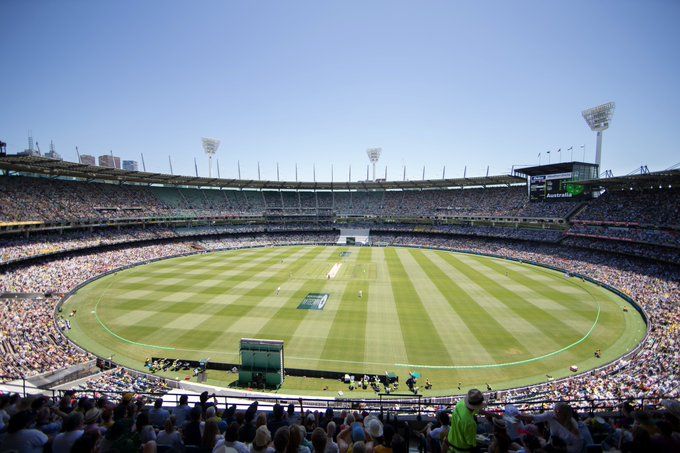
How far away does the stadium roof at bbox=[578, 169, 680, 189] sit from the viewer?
36.6m

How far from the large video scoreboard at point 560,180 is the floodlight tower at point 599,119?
Result: 3227mm

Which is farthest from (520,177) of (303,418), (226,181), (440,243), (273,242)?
(303,418)

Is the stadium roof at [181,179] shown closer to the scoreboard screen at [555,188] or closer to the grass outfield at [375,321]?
the scoreboard screen at [555,188]

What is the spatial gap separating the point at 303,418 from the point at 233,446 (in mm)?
3279

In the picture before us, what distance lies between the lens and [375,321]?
26984 millimetres

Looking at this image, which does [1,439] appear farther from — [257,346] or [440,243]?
[440,243]

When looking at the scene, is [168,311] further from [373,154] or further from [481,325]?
[373,154]

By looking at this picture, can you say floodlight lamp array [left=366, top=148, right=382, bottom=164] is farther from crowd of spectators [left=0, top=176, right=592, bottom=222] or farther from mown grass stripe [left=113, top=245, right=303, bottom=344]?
mown grass stripe [left=113, top=245, right=303, bottom=344]

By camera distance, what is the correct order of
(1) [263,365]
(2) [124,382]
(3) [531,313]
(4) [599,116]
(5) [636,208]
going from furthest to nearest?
1. (4) [599,116]
2. (5) [636,208]
3. (3) [531,313]
4. (1) [263,365]
5. (2) [124,382]

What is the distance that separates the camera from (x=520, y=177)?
210 ft

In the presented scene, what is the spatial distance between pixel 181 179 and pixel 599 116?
7774cm

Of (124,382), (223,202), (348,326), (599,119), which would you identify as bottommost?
(348,326)

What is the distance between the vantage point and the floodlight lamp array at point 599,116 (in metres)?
54.3

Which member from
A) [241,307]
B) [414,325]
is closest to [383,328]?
[414,325]
